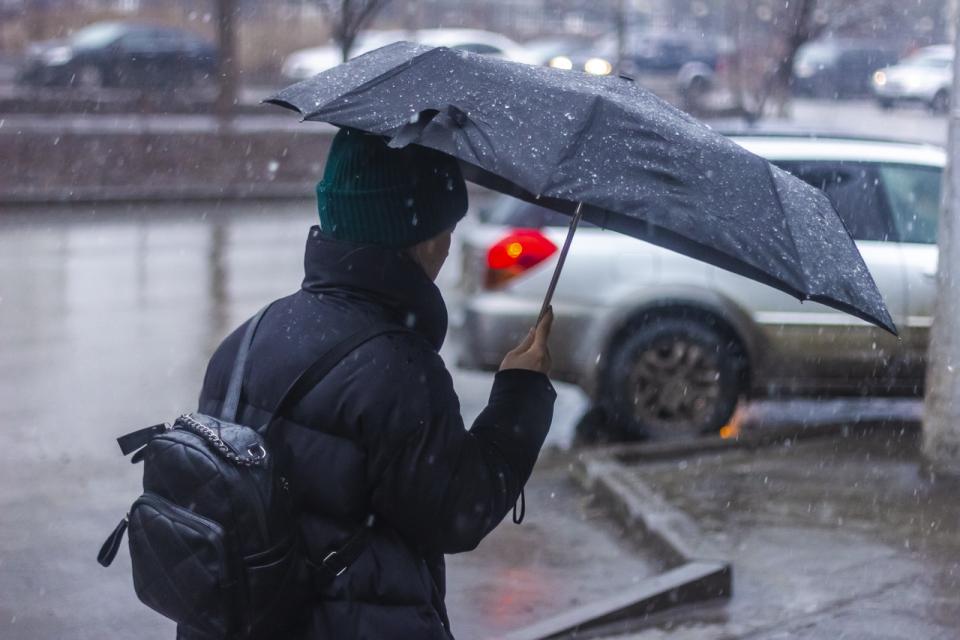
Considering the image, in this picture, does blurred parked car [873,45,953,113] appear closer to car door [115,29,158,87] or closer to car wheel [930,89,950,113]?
car wheel [930,89,950,113]

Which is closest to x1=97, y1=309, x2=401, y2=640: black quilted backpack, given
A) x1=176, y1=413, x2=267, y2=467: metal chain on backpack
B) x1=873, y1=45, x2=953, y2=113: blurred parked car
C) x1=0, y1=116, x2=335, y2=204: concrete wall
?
x1=176, y1=413, x2=267, y2=467: metal chain on backpack

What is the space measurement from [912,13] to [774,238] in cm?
4037

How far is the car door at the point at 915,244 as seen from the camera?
778 cm

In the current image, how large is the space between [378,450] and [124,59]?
2795cm

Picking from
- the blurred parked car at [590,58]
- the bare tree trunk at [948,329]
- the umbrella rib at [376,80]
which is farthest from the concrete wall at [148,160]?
the umbrella rib at [376,80]

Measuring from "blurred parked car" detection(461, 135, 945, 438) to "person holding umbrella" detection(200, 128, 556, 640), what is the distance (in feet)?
16.9

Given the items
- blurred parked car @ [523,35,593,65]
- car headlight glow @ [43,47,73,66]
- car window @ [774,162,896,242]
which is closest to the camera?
car window @ [774,162,896,242]

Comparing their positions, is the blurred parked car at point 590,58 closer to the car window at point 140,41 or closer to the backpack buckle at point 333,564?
the car window at point 140,41

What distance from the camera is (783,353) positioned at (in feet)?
25.7

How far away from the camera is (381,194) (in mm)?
2492

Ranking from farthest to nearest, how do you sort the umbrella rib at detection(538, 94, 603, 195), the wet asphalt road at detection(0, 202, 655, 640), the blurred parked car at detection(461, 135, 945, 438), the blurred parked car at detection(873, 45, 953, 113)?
the blurred parked car at detection(873, 45, 953, 113) → the blurred parked car at detection(461, 135, 945, 438) → the wet asphalt road at detection(0, 202, 655, 640) → the umbrella rib at detection(538, 94, 603, 195)

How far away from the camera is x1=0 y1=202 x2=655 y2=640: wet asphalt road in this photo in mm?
A: 5469

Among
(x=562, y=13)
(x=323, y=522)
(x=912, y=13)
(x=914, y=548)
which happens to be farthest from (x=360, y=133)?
(x=562, y=13)

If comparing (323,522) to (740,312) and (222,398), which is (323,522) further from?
(740,312)
